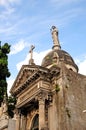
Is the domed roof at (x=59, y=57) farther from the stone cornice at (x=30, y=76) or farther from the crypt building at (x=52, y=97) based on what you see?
the stone cornice at (x=30, y=76)

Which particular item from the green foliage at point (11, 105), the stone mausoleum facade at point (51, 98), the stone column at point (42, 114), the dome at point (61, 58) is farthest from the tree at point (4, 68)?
the green foliage at point (11, 105)

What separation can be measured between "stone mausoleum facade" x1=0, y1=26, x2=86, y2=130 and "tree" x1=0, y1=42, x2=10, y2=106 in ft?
10.8

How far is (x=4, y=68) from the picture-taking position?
1465cm

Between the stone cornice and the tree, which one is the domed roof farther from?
the tree

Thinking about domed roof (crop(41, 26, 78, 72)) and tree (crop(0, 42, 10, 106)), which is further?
domed roof (crop(41, 26, 78, 72))

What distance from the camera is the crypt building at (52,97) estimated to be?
637 inches

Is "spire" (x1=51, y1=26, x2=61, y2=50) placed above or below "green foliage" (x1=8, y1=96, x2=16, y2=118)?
above

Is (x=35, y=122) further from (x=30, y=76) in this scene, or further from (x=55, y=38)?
(x=55, y=38)

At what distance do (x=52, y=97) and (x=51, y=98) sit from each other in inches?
3.8

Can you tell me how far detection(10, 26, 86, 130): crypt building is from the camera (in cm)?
1619

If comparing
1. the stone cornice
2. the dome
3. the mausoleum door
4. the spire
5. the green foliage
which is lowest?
the mausoleum door

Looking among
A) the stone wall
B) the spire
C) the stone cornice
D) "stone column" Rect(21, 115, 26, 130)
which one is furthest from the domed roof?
"stone column" Rect(21, 115, 26, 130)

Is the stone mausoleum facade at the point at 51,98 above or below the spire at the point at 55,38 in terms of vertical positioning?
below

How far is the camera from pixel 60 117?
52.9 ft
